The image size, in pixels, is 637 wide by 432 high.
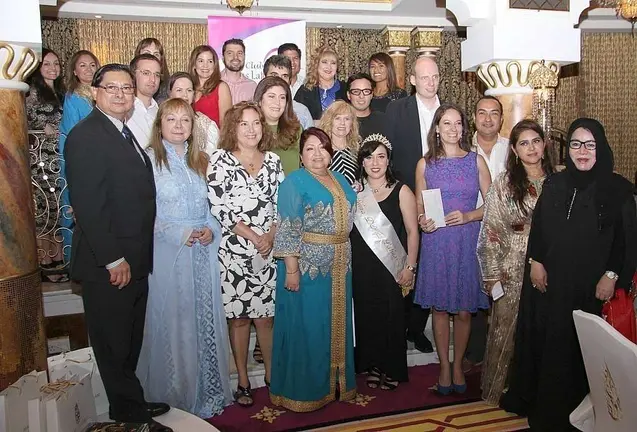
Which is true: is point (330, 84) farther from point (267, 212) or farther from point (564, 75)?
point (564, 75)

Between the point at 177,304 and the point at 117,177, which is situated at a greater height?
the point at 117,177

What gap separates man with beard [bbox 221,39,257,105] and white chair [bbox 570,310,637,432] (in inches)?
144

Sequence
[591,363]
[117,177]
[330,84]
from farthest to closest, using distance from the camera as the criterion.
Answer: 1. [330,84]
2. [117,177]
3. [591,363]

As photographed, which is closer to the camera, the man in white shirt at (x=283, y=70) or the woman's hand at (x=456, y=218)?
the woman's hand at (x=456, y=218)

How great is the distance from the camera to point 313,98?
5.10 metres

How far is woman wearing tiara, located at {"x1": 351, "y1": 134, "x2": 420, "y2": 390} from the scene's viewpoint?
3809 mm

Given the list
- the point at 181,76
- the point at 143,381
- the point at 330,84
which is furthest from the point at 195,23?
the point at 143,381

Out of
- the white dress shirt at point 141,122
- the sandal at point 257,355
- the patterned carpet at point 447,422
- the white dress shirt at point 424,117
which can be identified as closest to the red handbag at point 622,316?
the patterned carpet at point 447,422

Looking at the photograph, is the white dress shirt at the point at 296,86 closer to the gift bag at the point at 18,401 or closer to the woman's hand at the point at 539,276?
the woman's hand at the point at 539,276

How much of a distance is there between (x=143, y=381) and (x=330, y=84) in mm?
2822

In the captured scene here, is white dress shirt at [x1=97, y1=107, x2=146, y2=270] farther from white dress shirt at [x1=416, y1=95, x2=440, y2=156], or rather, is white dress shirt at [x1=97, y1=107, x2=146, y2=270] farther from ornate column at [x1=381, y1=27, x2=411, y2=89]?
ornate column at [x1=381, y1=27, x2=411, y2=89]

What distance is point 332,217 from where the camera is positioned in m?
3.57

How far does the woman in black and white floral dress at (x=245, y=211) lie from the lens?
359 cm

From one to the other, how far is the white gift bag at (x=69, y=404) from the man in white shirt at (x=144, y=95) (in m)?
1.59
